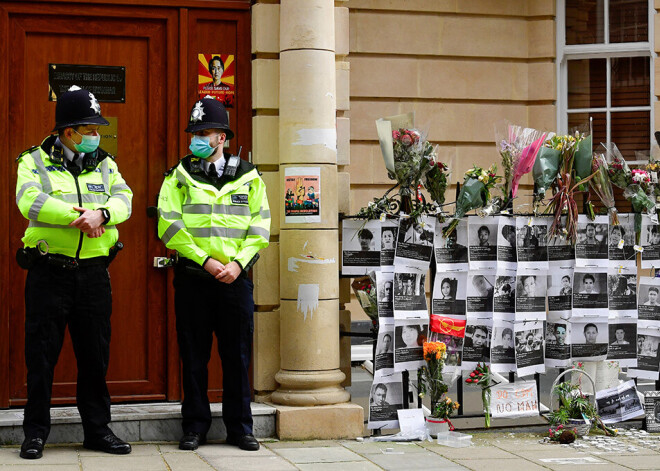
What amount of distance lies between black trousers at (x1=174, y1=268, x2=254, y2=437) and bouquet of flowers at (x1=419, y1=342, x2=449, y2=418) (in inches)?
47.5

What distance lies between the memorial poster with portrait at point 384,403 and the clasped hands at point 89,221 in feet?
7.02

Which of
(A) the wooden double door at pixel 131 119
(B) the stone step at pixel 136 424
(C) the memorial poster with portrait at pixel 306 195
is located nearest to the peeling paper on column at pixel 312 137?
(C) the memorial poster with portrait at pixel 306 195

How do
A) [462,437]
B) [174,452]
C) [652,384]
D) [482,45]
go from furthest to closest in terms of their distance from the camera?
[482,45] < [652,384] < [462,437] < [174,452]

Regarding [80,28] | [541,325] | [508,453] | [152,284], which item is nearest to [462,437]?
[508,453]

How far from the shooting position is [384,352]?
7398 mm

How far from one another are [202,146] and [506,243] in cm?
220

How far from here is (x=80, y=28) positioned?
24.2 feet

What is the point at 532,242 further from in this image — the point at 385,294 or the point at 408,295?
the point at 385,294

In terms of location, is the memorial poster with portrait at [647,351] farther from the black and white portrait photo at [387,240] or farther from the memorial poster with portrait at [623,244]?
the black and white portrait photo at [387,240]

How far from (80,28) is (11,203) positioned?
1243mm

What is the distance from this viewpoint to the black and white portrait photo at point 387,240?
24.6 ft

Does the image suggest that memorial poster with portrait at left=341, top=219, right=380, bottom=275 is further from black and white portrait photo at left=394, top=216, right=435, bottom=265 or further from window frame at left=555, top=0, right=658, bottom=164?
window frame at left=555, top=0, right=658, bottom=164

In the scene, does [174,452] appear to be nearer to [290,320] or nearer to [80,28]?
[290,320]

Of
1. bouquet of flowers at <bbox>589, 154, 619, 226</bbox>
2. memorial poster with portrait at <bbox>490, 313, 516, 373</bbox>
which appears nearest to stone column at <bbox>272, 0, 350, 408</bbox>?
memorial poster with portrait at <bbox>490, 313, 516, 373</bbox>
